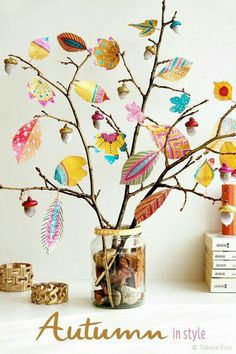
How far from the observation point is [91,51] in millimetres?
2025

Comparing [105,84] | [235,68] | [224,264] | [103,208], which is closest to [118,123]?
[105,84]

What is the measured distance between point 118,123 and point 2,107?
1.27ft

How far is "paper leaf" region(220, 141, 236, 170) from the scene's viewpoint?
5.81 ft

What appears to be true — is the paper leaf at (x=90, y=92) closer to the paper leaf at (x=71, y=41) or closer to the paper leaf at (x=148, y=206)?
the paper leaf at (x=71, y=41)

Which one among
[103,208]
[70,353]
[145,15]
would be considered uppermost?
[145,15]

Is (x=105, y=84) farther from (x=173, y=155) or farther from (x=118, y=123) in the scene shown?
(x=173, y=155)

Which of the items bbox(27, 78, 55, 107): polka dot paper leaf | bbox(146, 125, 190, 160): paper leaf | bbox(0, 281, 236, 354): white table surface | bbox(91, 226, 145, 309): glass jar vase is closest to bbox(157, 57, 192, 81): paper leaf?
bbox(146, 125, 190, 160): paper leaf

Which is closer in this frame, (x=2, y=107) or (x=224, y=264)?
(x=224, y=264)

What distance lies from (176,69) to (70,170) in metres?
0.45

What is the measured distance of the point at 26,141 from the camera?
1.80m

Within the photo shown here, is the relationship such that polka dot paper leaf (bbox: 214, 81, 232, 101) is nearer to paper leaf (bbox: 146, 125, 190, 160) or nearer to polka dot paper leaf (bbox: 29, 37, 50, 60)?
paper leaf (bbox: 146, 125, 190, 160)

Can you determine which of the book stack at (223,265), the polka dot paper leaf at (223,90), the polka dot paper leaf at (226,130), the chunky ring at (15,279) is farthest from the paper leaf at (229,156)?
the chunky ring at (15,279)

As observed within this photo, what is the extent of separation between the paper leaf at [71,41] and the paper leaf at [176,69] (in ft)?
0.84

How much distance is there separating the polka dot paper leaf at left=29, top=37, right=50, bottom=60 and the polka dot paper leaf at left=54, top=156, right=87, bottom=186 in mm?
327
